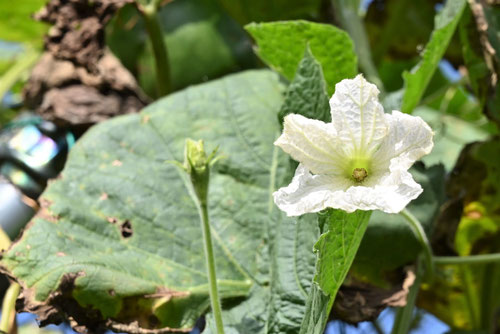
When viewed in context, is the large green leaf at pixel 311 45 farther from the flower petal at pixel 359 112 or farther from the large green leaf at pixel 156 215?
the flower petal at pixel 359 112

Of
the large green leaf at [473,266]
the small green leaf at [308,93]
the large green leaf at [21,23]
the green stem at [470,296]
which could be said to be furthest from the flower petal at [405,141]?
the large green leaf at [21,23]

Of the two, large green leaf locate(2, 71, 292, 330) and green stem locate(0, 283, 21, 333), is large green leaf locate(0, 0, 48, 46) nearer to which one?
large green leaf locate(2, 71, 292, 330)

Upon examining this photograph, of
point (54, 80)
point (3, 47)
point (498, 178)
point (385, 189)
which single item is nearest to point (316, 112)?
point (385, 189)

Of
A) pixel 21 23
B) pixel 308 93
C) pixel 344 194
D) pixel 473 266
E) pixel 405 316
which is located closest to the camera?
pixel 344 194

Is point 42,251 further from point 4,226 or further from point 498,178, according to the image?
point 498,178

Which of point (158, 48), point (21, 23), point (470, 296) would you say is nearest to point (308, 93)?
point (158, 48)

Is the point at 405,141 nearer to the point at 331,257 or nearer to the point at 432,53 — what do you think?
the point at 331,257

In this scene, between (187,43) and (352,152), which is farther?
(187,43)
